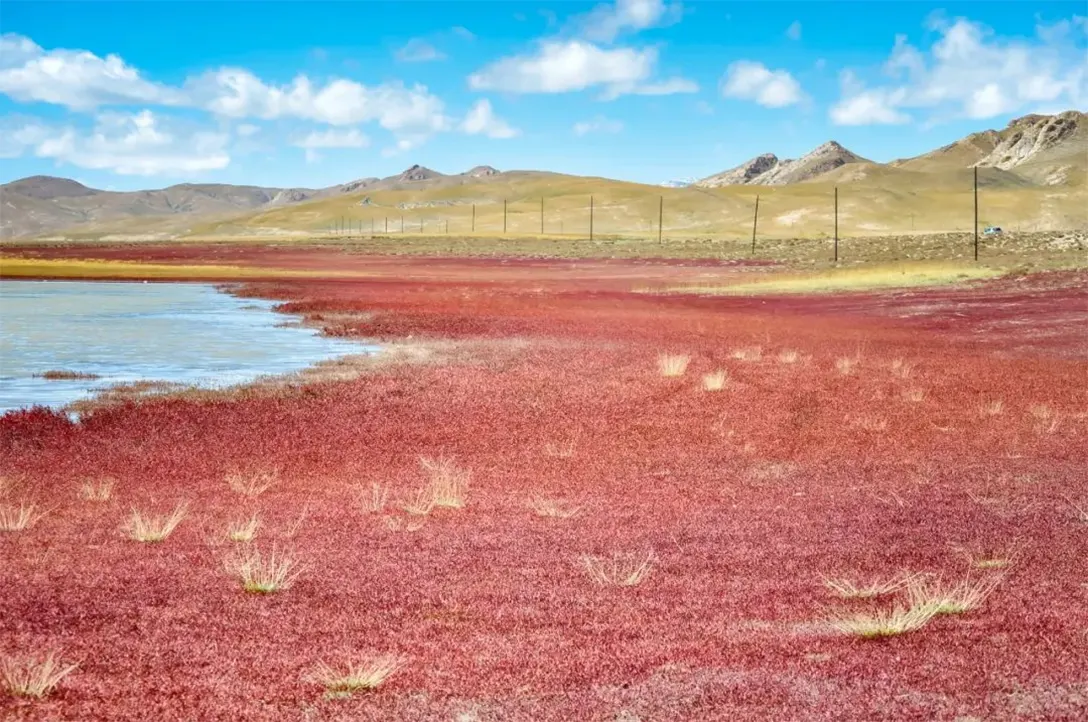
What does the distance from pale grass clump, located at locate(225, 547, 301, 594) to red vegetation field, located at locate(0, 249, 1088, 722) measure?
0.13m

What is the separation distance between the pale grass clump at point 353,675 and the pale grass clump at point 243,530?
3877 mm

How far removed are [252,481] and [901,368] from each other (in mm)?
17137

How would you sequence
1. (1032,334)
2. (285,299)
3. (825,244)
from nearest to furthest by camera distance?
1. (1032,334)
2. (285,299)
3. (825,244)

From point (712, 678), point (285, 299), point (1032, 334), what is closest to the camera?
point (712, 678)

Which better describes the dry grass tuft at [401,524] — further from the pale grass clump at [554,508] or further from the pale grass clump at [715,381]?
the pale grass clump at [715,381]

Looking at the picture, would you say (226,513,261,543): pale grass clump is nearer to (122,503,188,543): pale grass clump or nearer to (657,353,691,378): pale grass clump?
(122,503,188,543): pale grass clump

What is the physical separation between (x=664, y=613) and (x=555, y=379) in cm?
1637

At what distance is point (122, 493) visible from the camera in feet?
44.5

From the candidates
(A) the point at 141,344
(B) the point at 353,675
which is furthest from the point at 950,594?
(A) the point at 141,344

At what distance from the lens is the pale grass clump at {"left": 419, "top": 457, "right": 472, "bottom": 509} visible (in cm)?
1301

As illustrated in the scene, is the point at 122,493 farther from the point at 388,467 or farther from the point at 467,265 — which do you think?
the point at 467,265

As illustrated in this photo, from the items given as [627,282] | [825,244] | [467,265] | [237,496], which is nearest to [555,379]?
[237,496]

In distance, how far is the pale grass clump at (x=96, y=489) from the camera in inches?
518

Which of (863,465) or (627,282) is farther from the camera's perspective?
(627,282)
